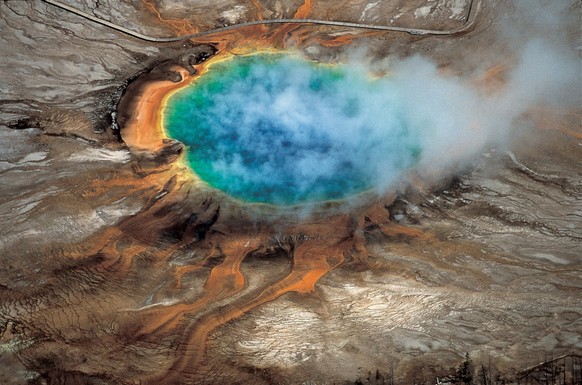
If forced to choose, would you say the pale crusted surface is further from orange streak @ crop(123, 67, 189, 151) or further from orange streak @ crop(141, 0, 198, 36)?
orange streak @ crop(123, 67, 189, 151)

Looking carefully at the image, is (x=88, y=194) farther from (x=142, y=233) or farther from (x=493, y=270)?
(x=493, y=270)

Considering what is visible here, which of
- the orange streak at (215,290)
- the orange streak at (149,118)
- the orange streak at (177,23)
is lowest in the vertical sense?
the orange streak at (215,290)

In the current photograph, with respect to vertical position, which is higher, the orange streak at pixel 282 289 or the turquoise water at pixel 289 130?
the turquoise water at pixel 289 130

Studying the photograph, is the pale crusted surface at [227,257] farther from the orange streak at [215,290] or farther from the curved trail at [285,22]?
the curved trail at [285,22]

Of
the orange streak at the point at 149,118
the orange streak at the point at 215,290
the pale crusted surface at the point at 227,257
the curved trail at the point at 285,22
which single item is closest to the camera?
the pale crusted surface at the point at 227,257

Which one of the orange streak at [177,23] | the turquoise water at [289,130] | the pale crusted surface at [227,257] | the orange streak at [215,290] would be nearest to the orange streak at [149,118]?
A: the turquoise water at [289,130]

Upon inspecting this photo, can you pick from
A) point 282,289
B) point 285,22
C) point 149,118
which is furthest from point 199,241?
point 285,22

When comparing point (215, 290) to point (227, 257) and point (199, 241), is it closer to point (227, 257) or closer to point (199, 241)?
point (227, 257)

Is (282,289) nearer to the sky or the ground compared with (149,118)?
nearer to the ground

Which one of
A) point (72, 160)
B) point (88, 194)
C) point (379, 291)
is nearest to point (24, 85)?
point (72, 160)
